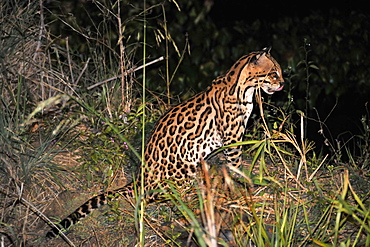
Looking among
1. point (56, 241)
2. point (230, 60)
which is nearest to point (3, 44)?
point (56, 241)

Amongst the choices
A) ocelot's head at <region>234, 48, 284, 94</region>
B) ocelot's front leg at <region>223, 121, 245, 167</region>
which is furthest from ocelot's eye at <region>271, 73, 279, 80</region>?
ocelot's front leg at <region>223, 121, 245, 167</region>

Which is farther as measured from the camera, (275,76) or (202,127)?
(275,76)

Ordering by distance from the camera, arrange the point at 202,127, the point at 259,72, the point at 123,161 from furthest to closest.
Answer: the point at 123,161 → the point at 259,72 → the point at 202,127

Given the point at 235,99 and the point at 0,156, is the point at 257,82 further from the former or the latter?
the point at 0,156

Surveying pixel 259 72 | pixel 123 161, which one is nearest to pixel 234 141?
pixel 259 72

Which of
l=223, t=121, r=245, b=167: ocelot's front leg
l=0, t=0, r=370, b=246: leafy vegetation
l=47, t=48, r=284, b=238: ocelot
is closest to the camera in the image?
l=0, t=0, r=370, b=246: leafy vegetation

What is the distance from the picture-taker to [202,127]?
4.79 m

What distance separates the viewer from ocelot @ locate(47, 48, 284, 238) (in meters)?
4.70

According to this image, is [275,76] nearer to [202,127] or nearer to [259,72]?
[259,72]

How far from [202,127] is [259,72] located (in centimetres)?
63

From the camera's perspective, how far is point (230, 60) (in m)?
9.55

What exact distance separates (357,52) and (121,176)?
576 centimetres

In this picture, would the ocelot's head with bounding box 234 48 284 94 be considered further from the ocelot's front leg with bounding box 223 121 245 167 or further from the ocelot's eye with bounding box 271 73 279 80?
the ocelot's front leg with bounding box 223 121 245 167

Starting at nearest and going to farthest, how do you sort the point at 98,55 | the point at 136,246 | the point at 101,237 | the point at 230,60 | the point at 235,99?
the point at 136,246, the point at 101,237, the point at 235,99, the point at 98,55, the point at 230,60
